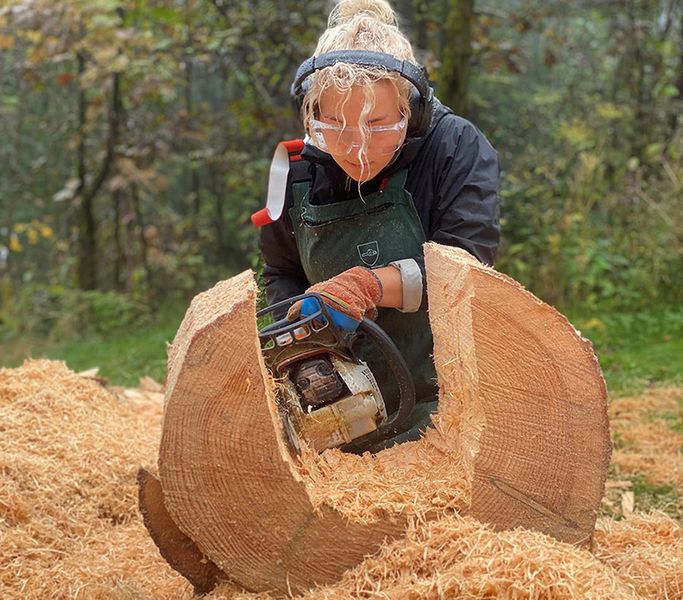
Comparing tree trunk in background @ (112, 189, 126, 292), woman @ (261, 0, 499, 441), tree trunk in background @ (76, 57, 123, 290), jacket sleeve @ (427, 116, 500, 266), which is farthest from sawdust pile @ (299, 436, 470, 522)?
tree trunk in background @ (112, 189, 126, 292)

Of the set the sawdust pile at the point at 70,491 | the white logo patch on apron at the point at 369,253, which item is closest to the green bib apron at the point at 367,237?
the white logo patch on apron at the point at 369,253

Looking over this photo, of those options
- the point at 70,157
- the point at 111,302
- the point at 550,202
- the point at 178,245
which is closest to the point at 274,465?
the point at 550,202

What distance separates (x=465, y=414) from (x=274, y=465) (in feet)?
1.72

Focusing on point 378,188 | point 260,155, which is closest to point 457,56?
point 260,155

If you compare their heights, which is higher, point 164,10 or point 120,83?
point 164,10

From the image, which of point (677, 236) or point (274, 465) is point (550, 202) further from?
point (274, 465)

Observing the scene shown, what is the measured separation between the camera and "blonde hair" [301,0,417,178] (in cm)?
214

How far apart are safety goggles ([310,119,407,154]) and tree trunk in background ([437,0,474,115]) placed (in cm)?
380

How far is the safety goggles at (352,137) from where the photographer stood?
2.21 m

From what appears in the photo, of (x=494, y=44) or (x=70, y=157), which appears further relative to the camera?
(x=70, y=157)

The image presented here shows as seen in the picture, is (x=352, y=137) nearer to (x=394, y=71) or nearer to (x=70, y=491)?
(x=394, y=71)

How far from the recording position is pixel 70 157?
36.0 ft

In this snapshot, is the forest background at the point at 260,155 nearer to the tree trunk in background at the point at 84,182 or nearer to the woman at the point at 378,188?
the tree trunk in background at the point at 84,182

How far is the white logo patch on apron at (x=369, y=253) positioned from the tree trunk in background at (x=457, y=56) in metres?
3.56
